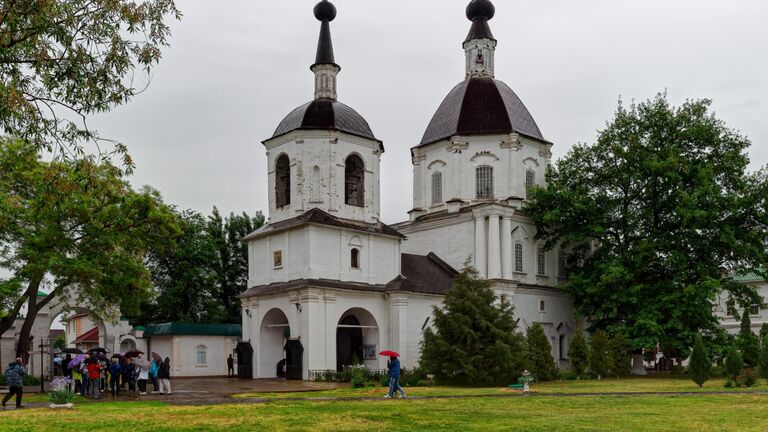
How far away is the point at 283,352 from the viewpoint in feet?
127

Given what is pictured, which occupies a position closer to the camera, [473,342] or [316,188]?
[473,342]

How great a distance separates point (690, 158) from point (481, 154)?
10677 millimetres

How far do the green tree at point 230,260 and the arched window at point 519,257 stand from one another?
62.7ft

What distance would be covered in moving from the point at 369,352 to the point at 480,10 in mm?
22020

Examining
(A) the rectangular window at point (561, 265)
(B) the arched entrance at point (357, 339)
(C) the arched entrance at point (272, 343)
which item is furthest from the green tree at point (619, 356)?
(C) the arched entrance at point (272, 343)

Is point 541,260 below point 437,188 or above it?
below

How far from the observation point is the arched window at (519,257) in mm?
43844

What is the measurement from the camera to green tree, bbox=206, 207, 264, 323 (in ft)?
178

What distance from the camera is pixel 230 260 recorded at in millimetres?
56250

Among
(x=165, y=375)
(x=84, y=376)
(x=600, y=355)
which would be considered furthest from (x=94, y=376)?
(x=600, y=355)

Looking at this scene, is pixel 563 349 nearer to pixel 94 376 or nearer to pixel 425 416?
pixel 94 376

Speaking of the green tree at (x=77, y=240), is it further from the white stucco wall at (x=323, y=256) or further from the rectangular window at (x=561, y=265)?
the rectangular window at (x=561, y=265)

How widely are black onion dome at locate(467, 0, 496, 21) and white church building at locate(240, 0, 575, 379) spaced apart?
0.90 m

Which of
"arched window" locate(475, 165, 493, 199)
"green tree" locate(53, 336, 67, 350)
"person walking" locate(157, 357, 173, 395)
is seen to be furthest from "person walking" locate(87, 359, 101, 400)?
"green tree" locate(53, 336, 67, 350)
